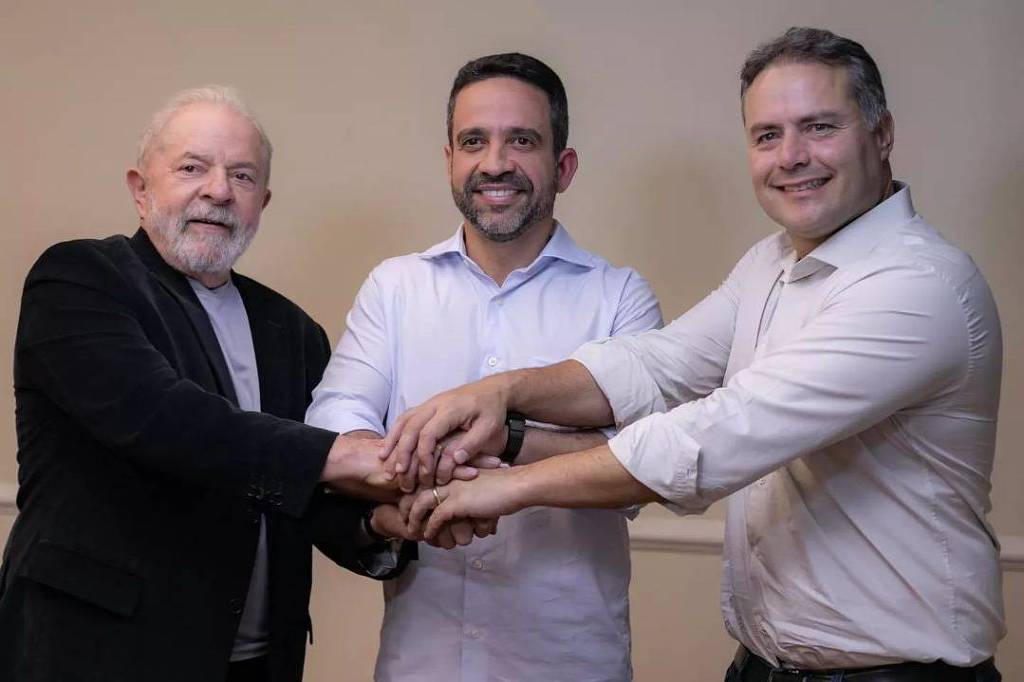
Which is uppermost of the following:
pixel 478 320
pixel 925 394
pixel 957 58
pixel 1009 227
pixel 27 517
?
pixel 957 58

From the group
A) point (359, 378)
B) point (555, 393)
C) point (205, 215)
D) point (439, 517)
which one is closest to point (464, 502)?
point (439, 517)

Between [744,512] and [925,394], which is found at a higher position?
[925,394]

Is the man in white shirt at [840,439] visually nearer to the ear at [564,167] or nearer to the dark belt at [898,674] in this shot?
the dark belt at [898,674]

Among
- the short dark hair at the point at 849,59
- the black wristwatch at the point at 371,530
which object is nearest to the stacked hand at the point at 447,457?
the black wristwatch at the point at 371,530

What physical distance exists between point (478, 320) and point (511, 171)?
12.2 inches

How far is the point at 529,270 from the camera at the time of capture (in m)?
2.56

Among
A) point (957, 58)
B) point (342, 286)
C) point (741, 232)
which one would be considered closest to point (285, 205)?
point (342, 286)

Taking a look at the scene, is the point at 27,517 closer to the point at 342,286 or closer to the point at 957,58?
the point at 342,286

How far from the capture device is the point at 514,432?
2.37 m

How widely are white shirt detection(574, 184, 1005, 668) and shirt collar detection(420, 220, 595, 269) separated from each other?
612 mm

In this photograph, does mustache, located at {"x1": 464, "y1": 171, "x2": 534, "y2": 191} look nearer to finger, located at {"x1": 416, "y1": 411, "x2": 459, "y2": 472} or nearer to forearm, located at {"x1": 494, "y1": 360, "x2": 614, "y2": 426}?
forearm, located at {"x1": 494, "y1": 360, "x2": 614, "y2": 426}

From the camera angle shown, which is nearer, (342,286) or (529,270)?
(529,270)

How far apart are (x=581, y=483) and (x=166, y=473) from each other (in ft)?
2.44

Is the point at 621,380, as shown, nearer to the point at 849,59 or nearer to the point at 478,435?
the point at 478,435
